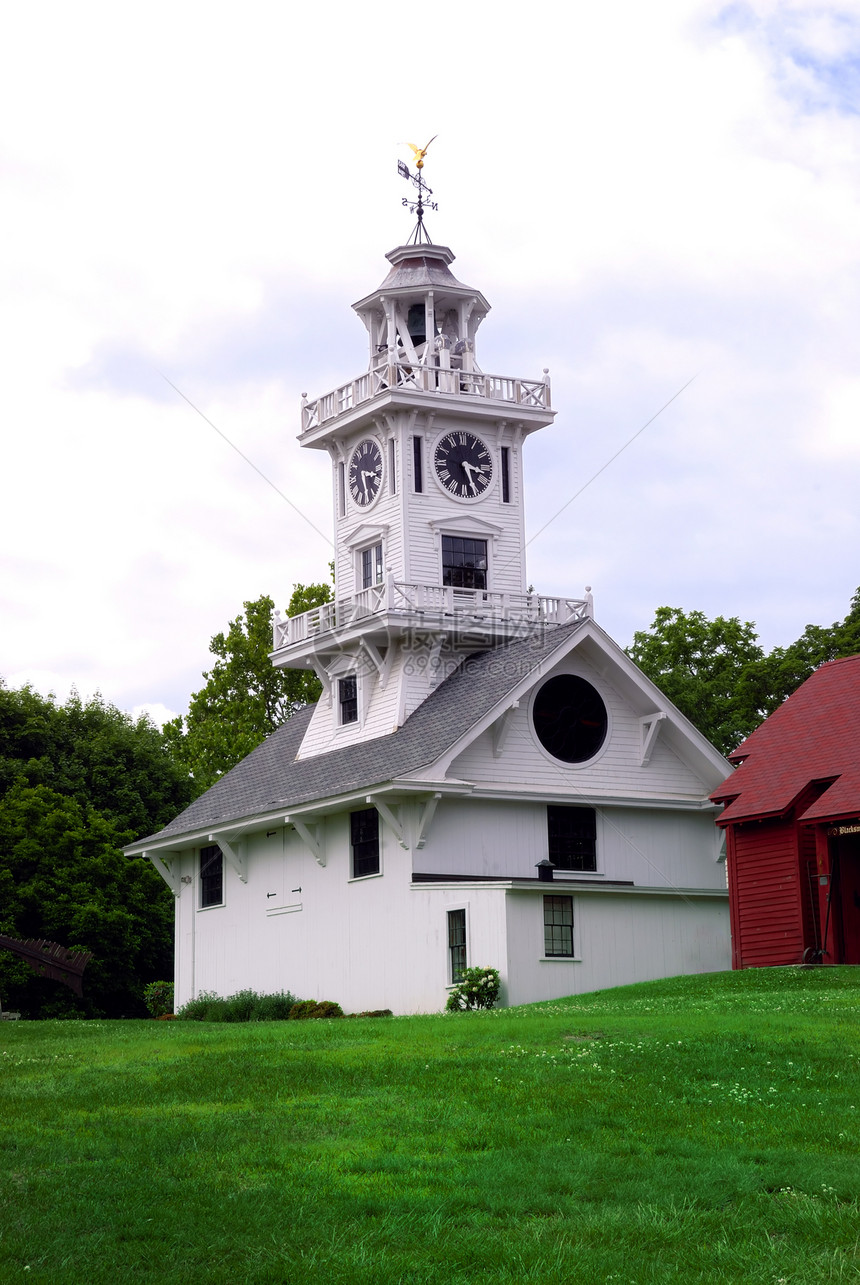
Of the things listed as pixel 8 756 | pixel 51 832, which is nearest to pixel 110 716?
pixel 8 756

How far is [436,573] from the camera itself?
131 ft

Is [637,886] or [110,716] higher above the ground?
[110,716]

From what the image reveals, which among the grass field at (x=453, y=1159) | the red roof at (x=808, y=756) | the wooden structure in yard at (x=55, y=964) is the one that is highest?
the red roof at (x=808, y=756)

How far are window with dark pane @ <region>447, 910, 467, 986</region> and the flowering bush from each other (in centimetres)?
122

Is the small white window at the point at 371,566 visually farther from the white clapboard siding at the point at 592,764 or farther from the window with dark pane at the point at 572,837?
the window with dark pane at the point at 572,837

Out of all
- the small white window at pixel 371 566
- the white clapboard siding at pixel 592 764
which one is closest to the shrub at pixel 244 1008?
the white clapboard siding at pixel 592 764

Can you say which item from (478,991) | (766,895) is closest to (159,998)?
(478,991)

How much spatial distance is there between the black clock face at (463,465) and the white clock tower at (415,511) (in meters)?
0.03

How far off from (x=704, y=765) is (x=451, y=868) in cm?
708

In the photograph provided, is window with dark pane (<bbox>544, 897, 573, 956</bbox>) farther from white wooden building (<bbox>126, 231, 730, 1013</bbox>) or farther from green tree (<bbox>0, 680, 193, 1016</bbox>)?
green tree (<bbox>0, 680, 193, 1016</bbox>)

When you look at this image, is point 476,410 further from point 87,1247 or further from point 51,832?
point 87,1247

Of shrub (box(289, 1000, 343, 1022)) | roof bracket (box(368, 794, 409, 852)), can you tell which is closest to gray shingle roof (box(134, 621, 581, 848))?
roof bracket (box(368, 794, 409, 852))

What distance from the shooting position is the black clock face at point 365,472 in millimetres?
41300

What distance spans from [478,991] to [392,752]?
23.8 ft
